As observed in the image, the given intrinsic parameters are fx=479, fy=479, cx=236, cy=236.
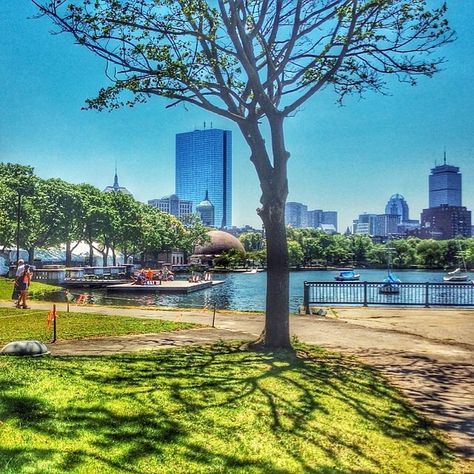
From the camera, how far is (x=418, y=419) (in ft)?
→ 19.2

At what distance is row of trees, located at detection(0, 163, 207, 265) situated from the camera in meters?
54.6

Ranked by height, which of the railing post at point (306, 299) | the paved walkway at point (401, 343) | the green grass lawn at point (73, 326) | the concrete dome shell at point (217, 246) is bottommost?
the paved walkway at point (401, 343)

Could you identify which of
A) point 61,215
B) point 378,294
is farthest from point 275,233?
point 61,215

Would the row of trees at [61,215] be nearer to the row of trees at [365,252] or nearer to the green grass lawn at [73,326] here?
the green grass lawn at [73,326]

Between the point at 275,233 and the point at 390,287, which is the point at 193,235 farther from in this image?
the point at 275,233

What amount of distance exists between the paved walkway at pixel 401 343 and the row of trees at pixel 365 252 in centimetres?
9314

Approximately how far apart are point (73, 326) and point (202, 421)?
8.81 m

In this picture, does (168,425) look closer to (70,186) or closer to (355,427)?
(355,427)

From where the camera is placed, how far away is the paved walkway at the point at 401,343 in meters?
6.61

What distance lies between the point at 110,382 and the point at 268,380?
7.33 feet

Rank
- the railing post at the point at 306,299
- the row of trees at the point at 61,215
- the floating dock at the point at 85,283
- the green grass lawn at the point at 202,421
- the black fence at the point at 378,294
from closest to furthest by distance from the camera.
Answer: the green grass lawn at the point at 202,421
the railing post at the point at 306,299
the black fence at the point at 378,294
the floating dock at the point at 85,283
the row of trees at the point at 61,215

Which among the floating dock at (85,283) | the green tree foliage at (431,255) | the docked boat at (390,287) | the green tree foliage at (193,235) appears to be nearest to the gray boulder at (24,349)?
the docked boat at (390,287)

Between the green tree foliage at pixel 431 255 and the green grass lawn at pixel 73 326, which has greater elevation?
the green tree foliage at pixel 431 255

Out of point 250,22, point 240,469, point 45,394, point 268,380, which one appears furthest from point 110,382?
point 250,22
